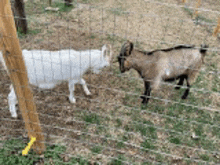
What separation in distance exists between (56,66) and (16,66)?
1.38 metres

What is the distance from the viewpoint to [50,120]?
12.3 ft

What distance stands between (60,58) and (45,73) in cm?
38

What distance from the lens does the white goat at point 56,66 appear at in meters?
3.54

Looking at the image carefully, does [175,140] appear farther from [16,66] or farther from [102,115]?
[16,66]

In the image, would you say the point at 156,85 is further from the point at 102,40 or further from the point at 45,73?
the point at 102,40

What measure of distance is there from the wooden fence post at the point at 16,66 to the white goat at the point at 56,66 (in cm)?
96

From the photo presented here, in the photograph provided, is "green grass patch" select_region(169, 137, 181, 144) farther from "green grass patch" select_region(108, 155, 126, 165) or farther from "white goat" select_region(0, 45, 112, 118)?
"white goat" select_region(0, 45, 112, 118)

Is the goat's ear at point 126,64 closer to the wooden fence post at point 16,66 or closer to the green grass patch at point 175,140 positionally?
the green grass patch at point 175,140

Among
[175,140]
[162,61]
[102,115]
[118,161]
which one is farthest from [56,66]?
[175,140]

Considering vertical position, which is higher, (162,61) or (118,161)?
(162,61)

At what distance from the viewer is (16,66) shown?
231cm

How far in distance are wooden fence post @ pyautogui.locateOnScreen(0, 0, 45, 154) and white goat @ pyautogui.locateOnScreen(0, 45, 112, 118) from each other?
0.96 metres

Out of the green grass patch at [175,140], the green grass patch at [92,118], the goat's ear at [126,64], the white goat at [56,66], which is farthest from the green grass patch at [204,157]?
the white goat at [56,66]

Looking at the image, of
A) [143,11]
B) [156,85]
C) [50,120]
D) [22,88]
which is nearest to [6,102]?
[50,120]
